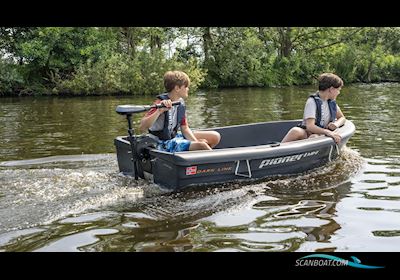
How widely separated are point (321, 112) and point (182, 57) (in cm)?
1999

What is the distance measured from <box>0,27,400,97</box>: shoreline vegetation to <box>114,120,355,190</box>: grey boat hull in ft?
46.9

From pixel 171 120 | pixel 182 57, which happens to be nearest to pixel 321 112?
pixel 171 120

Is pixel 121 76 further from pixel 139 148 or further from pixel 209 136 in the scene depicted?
pixel 139 148

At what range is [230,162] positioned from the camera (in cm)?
512

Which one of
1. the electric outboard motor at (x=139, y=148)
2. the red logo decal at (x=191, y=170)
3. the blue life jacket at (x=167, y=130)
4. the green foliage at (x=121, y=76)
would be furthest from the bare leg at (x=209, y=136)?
the green foliage at (x=121, y=76)

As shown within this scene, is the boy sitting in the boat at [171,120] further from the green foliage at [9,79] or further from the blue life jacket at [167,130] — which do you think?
the green foliage at [9,79]

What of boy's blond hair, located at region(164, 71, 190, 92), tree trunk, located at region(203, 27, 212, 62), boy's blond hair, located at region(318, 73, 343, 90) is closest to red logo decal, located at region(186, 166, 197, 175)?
boy's blond hair, located at region(164, 71, 190, 92)

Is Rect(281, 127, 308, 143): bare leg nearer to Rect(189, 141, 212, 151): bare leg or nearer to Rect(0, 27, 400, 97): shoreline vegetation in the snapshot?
Rect(189, 141, 212, 151): bare leg
